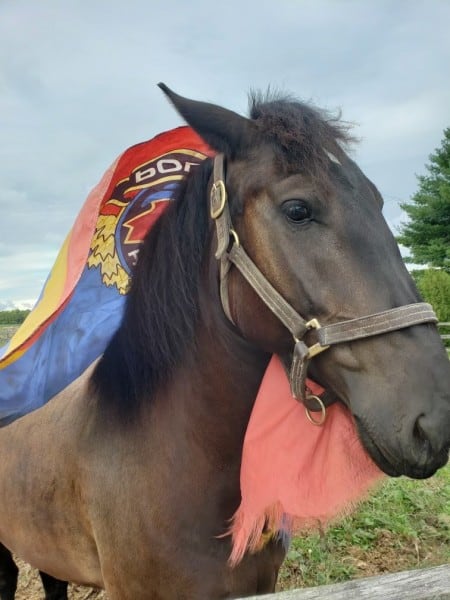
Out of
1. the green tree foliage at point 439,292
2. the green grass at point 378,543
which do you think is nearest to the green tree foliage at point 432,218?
the green tree foliage at point 439,292

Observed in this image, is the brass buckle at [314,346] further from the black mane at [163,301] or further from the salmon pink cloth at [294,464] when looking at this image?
the black mane at [163,301]

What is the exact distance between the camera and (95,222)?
2240 mm

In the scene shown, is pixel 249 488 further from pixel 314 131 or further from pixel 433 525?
pixel 433 525

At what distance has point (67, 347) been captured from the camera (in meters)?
2.32

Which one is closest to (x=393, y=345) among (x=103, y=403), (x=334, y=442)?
(x=334, y=442)

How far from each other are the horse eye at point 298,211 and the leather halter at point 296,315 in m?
0.19

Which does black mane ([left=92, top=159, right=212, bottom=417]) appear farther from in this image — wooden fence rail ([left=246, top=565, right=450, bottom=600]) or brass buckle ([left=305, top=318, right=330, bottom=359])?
wooden fence rail ([left=246, top=565, right=450, bottom=600])

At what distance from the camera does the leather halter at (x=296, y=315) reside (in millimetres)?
1365

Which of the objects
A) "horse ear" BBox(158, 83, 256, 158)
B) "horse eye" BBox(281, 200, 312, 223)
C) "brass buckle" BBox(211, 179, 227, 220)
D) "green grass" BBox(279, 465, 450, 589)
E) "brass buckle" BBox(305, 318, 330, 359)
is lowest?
"green grass" BBox(279, 465, 450, 589)

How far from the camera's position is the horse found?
54.2 inches

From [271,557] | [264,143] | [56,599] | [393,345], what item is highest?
[264,143]

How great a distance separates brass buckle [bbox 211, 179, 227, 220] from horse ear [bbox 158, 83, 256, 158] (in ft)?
0.40

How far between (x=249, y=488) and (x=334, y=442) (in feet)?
1.14

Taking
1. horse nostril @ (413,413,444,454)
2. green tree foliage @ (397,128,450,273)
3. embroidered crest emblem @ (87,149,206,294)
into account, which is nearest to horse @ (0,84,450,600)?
horse nostril @ (413,413,444,454)
